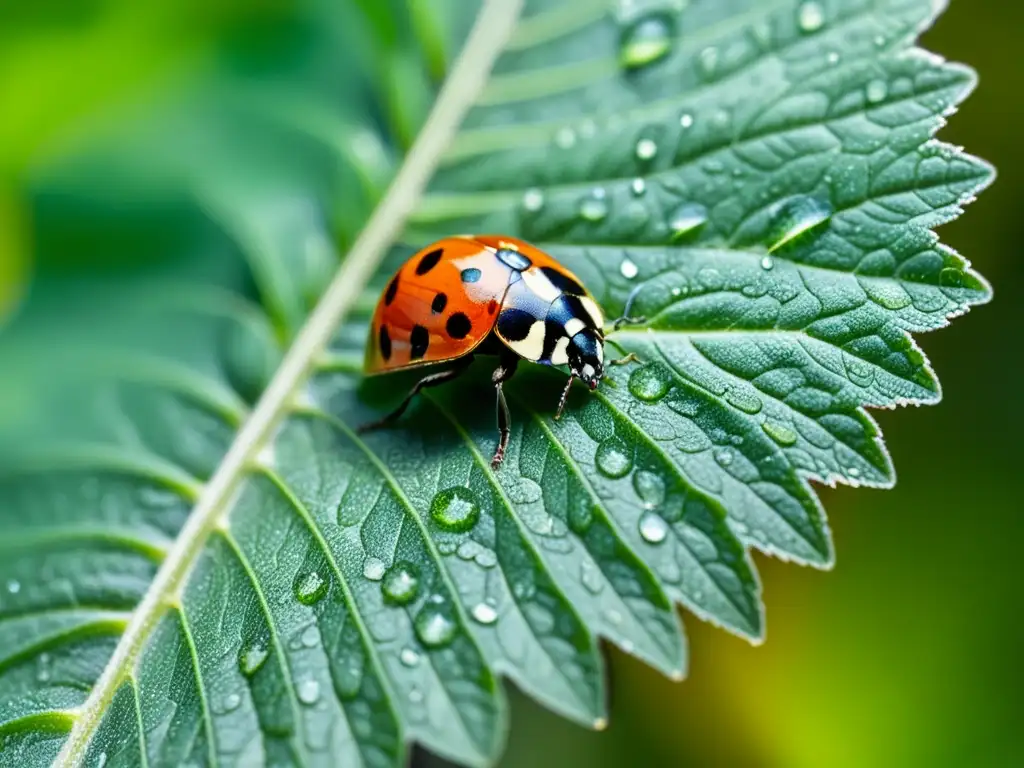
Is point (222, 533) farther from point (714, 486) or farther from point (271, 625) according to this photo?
point (714, 486)

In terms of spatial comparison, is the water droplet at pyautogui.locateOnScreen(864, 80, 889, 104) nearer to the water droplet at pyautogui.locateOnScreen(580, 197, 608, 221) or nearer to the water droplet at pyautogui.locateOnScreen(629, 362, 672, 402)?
the water droplet at pyautogui.locateOnScreen(580, 197, 608, 221)

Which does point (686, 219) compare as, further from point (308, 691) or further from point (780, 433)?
point (308, 691)

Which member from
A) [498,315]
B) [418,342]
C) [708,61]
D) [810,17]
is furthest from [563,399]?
[810,17]

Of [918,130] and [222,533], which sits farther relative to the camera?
[222,533]

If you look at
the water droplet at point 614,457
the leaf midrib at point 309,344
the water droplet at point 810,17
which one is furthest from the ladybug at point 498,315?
the water droplet at point 810,17

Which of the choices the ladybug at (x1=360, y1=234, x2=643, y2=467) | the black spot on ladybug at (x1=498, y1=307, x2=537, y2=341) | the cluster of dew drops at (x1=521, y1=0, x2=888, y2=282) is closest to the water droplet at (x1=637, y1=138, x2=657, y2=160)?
the cluster of dew drops at (x1=521, y1=0, x2=888, y2=282)

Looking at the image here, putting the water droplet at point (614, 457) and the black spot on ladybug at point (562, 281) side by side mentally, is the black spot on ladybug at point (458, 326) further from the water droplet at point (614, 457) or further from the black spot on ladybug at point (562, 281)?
the water droplet at point (614, 457)

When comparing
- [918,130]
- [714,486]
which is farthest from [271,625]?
[918,130]
